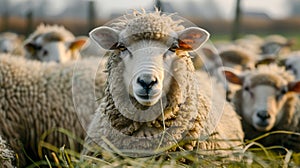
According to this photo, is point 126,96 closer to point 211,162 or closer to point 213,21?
point 211,162

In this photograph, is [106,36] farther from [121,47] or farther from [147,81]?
[147,81]

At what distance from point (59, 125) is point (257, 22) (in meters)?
31.8

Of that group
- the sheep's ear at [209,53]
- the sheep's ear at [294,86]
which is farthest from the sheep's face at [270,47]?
the sheep's ear at [294,86]

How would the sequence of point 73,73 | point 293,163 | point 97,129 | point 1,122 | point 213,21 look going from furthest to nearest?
point 213,21
point 73,73
point 1,122
point 97,129
point 293,163

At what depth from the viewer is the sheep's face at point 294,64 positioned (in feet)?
22.3

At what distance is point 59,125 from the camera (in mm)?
5191

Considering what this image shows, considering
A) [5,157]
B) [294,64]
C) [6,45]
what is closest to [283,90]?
[294,64]

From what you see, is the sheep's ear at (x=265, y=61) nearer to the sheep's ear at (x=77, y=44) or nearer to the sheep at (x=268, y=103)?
the sheep at (x=268, y=103)

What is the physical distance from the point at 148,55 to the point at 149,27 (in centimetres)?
21

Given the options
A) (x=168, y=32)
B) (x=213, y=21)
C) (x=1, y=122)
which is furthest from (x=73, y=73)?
(x=213, y=21)

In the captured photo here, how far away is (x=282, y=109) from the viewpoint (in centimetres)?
552

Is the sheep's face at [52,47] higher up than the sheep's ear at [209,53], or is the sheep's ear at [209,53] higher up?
the sheep's face at [52,47]

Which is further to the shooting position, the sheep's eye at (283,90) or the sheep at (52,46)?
the sheep at (52,46)

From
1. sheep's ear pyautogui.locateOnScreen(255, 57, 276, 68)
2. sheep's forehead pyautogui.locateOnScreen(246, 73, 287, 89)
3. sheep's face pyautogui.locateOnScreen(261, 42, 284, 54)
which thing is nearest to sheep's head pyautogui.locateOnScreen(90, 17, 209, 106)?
sheep's forehead pyautogui.locateOnScreen(246, 73, 287, 89)
